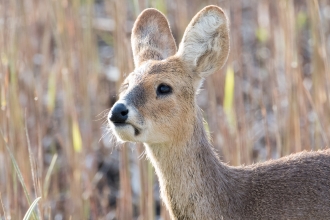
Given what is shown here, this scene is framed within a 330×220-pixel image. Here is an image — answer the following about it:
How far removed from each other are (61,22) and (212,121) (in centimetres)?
197

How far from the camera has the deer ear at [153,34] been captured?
561 centimetres

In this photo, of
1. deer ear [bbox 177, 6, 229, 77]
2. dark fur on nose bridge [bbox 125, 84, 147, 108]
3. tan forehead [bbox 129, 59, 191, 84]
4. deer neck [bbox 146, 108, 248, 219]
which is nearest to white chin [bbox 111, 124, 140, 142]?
dark fur on nose bridge [bbox 125, 84, 147, 108]

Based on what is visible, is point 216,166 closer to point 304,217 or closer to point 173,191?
Answer: point 173,191

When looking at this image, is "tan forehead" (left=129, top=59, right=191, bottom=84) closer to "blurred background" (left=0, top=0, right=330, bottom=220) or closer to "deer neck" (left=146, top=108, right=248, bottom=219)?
"deer neck" (left=146, top=108, right=248, bottom=219)

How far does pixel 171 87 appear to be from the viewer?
4.85m

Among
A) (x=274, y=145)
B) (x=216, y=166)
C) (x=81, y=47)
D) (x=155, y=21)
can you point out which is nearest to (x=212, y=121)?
(x=274, y=145)

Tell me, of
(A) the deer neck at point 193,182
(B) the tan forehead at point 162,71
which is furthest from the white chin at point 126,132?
(B) the tan forehead at point 162,71

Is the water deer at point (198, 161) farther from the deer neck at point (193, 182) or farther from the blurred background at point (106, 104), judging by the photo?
the blurred background at point (106, 104)

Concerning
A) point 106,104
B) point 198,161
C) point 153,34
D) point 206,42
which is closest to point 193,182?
point 198,161

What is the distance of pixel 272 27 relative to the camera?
29.3ft

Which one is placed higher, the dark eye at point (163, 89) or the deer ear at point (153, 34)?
the deer ear at point (153, 34)

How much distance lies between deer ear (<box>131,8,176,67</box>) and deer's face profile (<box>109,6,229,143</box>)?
0.60ft

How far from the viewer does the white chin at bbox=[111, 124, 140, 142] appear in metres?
4.55

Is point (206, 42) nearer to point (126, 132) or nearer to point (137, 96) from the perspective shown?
→ point (137, 96)
